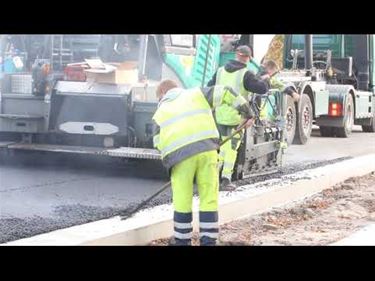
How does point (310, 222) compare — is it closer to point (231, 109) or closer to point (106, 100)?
point (231, 109)

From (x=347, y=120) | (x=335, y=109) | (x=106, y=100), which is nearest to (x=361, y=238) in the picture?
(x=106, y=100)

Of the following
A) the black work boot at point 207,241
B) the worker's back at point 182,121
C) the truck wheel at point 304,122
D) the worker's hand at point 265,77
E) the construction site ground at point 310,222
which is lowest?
the construction site ground at point 310,222

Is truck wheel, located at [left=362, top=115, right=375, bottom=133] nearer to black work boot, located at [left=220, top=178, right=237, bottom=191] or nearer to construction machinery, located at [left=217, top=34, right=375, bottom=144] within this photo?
construction machinery, located at [left=217, top=34, right=375, bottom=144]

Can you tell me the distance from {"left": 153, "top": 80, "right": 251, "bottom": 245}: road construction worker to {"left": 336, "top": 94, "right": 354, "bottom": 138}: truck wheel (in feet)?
35.9

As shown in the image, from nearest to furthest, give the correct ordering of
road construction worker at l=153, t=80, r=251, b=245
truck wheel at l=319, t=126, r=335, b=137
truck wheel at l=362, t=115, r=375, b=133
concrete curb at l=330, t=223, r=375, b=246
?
road construction worker at l=153, t=80, r=251, b=245 → concrete curb at l=330, t=223, r=375, b=246 → truck wheel at l=319, t=126, r=335, b=137 → truck wheel at l=362, t=115, r=375, b=133

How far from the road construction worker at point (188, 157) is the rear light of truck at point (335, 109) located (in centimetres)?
→ 1073

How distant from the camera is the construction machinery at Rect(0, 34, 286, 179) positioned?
348 inches

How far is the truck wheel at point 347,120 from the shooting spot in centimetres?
1636

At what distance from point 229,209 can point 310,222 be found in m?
0.99

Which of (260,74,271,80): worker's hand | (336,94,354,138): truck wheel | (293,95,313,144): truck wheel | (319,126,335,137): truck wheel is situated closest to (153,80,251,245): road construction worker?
(260,74,271,80): worker's hand

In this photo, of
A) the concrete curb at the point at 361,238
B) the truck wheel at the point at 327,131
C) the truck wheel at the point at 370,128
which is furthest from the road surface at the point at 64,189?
the truck wheel at the point at 370,128

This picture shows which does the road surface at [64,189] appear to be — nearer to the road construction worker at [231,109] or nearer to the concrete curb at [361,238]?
the road construction worker at [231,109]
